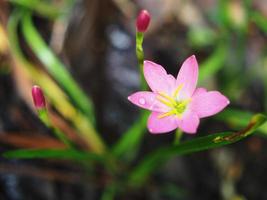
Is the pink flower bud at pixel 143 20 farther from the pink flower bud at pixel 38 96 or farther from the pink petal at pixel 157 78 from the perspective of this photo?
the pink flower bud at pixel 38 96

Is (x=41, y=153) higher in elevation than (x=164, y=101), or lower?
lower

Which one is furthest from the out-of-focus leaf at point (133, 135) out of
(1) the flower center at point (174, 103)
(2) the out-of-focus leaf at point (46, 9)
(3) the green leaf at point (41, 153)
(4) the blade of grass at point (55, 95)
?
(2) the out-of-focus leaf at point (46, 9)

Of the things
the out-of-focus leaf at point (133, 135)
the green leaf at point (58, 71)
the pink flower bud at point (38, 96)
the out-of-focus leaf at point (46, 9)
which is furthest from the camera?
the out-of-focus leaf at point (46, 9)

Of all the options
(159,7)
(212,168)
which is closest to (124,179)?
(212,168)

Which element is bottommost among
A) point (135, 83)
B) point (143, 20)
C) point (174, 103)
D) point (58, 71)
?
point (135, 83)

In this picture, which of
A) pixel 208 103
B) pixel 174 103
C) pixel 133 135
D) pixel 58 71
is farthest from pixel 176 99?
pixel 58 71

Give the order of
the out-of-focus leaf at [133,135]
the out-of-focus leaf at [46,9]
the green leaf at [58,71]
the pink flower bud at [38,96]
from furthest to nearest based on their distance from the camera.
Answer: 1. the out-of-focus leaf at [46,9]
2. the green leaf at [58,71]
3. the out-of-focus leaf at [133,135]
4. the pink flower bud at [38,96]

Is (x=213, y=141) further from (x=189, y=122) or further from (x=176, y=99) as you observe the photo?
(x=176, y=99)
